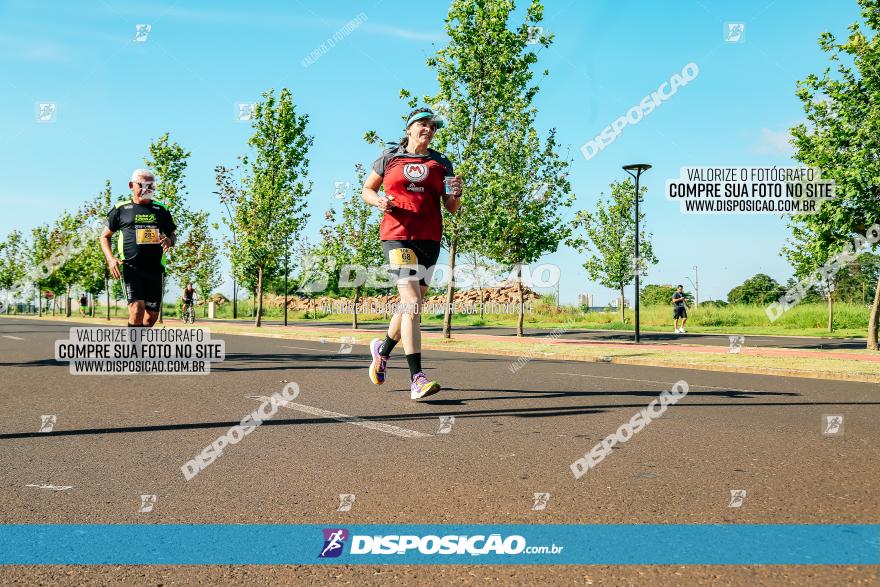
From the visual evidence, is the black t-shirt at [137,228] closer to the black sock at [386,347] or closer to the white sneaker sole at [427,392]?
the black sock at [386,347]

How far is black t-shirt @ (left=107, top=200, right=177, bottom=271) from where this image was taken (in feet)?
26.7

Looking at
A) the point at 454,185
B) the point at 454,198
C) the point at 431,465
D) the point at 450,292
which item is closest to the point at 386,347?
the point at 454,198

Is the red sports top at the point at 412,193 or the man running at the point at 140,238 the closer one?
the red sports top at the point at 412,193

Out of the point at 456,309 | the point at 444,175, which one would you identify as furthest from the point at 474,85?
the point at 456,309

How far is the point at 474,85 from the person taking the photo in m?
20.9

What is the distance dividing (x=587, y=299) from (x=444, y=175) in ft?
143

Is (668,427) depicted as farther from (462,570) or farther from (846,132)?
(846,132)

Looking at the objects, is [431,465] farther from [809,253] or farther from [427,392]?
[809,253]

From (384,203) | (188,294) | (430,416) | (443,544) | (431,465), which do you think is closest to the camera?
(443,544)

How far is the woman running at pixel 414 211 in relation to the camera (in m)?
6.36

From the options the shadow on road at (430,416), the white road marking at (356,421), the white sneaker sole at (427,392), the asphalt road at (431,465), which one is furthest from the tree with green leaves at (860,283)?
the white road marking at (356,421)

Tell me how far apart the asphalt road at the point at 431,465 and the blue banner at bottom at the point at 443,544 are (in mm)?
89

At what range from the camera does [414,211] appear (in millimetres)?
6383

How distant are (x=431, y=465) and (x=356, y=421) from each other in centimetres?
160
